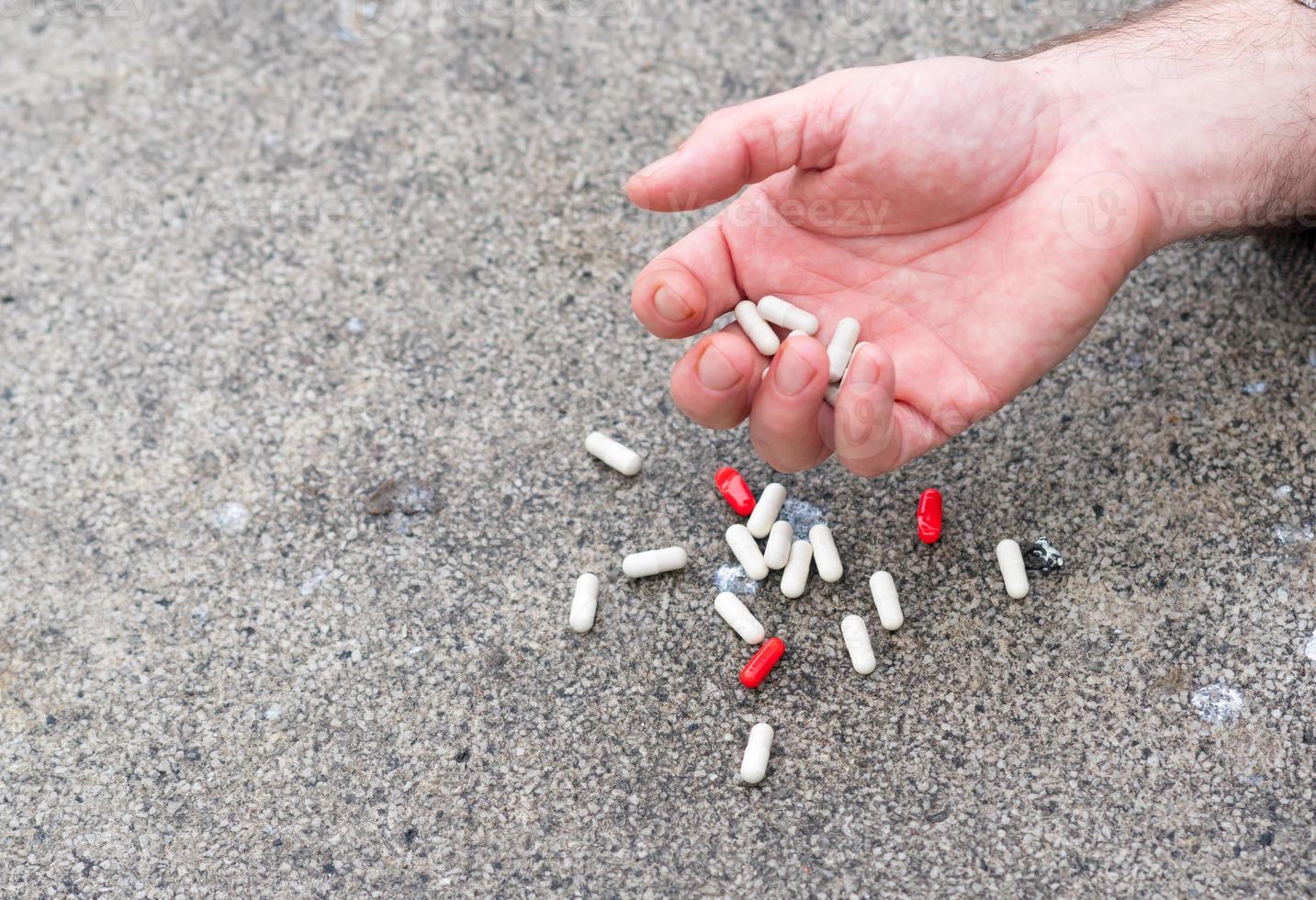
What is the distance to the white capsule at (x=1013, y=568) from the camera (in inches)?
103

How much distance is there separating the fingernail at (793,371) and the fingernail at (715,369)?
107mm

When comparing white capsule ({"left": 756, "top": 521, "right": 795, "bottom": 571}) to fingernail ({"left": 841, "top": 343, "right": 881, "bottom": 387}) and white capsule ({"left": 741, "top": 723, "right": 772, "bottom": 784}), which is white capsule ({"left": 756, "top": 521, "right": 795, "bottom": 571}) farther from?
fingernail ({"left": 841, "top": 343, "right": 881, "bottom": 387})

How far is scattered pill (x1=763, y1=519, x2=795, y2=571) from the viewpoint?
106 inches

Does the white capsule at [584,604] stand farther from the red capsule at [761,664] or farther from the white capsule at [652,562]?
the red capsule at [761,664]

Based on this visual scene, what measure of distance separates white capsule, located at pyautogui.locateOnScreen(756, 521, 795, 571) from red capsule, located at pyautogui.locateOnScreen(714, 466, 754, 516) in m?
0.10

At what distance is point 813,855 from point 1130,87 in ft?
6.37

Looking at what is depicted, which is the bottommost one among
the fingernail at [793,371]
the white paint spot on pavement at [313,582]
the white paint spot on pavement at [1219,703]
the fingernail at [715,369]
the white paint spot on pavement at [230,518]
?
the white paint spot on pavement at [313,582]

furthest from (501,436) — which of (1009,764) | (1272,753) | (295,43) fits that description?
(1272,753)

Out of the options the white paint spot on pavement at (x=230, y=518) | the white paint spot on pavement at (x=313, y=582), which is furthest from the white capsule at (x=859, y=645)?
the white paint spot on pavement at (x=230, y=518)

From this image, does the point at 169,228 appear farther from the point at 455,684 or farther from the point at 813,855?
the point at 813,855

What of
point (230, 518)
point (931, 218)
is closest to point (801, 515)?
point (931, 218)

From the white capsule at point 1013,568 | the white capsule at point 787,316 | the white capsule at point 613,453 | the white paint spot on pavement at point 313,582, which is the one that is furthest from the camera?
the white capsule at point 613,453

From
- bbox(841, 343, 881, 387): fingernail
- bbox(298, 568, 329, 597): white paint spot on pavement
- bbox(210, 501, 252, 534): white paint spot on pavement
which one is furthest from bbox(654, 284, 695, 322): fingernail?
bbox(210, 501, 252, 534): white paint spot on pavement

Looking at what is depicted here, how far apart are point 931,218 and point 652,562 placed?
1060mm
